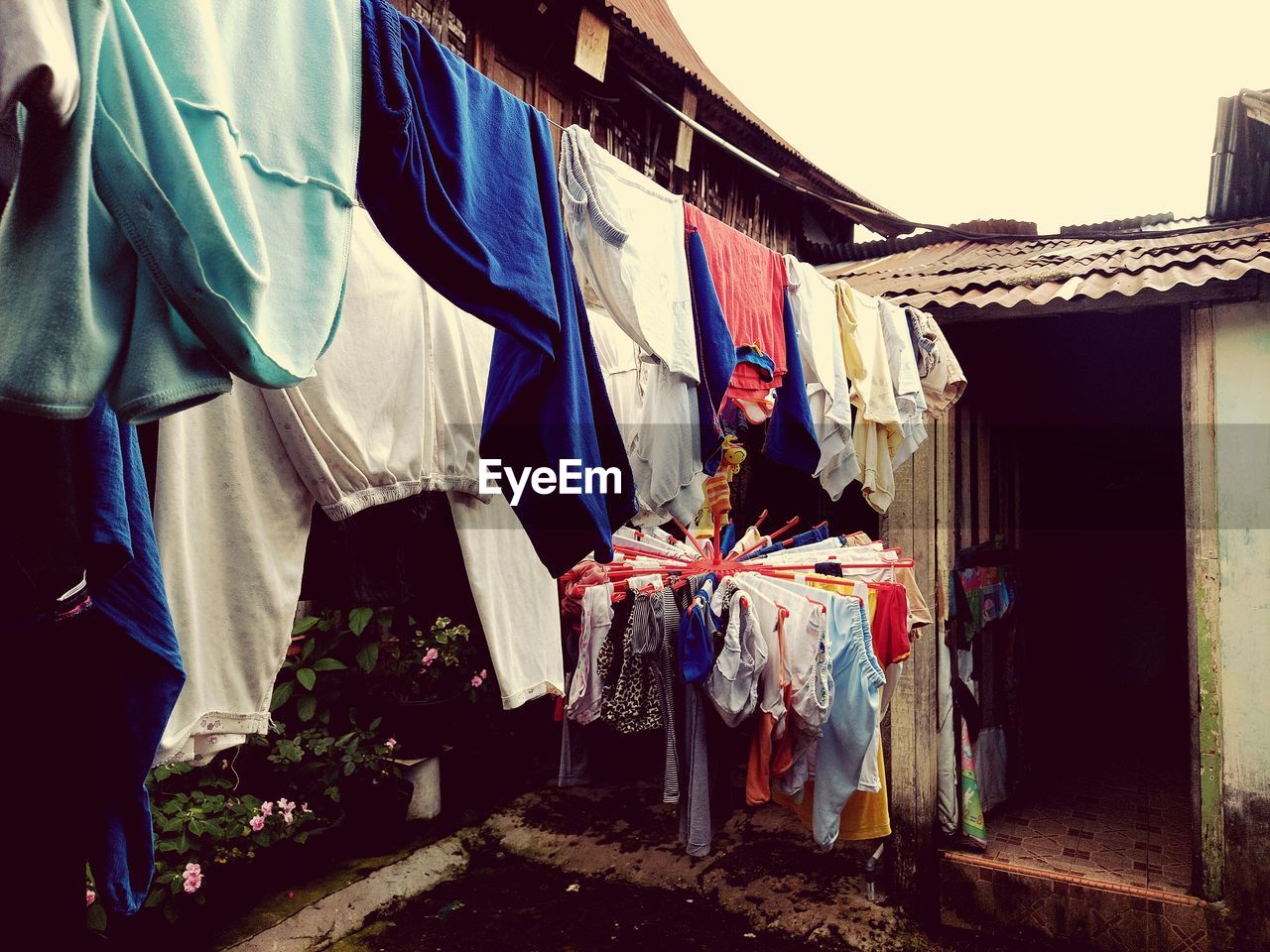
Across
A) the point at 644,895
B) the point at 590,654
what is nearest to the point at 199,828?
the point at 590,654

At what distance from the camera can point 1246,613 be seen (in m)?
4.28

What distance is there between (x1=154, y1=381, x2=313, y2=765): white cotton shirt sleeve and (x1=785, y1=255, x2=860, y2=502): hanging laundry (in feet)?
6.85

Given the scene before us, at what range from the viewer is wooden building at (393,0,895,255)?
548cm

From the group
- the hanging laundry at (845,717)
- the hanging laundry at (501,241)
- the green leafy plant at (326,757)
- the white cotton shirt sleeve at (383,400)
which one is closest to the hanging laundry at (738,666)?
the hanging laundry at (845,717)

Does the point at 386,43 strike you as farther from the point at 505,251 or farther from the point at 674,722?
the point at 674,722

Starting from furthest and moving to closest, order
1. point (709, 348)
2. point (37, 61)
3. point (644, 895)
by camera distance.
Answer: point (644, 895) < point (709, 348) < point (37, 61)

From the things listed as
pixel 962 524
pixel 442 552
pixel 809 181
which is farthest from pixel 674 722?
pixel 809 181

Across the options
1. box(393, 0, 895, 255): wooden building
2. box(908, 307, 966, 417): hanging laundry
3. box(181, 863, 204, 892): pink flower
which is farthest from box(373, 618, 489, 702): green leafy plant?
box(908, 307, 966, 417): hanging laundry

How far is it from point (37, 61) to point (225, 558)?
1.28m

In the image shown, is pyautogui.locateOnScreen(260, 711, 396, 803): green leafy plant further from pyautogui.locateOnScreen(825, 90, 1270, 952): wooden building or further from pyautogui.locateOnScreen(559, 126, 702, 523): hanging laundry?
pyautogui.locateOnScreen(825, 90, 1270, 952): wooden building

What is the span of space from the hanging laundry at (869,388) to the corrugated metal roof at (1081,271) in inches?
50.8

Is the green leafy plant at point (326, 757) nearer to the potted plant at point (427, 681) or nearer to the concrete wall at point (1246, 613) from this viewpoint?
the potted plant at point (427, 681)

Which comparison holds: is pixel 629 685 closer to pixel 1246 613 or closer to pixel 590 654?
pixel 590 654

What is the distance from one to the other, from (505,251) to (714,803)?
3.54 meters
